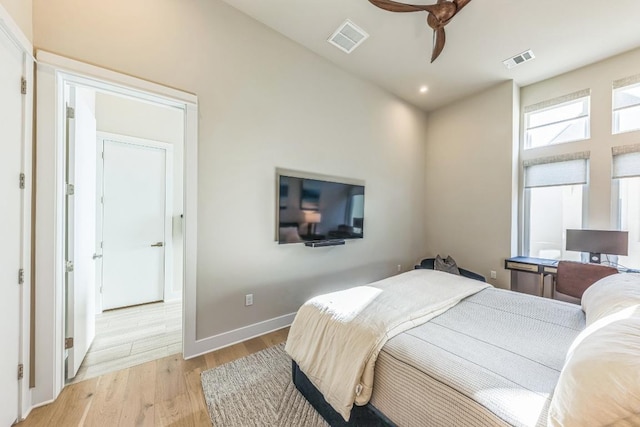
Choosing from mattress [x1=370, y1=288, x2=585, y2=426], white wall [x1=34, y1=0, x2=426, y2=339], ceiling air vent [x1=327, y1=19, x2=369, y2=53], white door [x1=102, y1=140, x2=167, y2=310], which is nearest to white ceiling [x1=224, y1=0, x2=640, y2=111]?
ceiling air vent [x1=327, y1=19, x2=369, y2=53]

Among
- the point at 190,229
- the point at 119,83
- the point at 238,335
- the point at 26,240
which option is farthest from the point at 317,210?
the point at 26,240

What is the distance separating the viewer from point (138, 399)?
176 centimetres

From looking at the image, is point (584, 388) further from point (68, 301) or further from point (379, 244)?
point (379, 244)

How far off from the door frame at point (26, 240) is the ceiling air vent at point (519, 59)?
4.54 meters

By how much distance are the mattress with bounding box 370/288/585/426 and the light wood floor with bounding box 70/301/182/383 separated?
2164mm

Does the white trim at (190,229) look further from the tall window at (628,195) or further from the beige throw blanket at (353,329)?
the tall window at (628,195)

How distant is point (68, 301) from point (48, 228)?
61 cm

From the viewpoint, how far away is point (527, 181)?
3.72m

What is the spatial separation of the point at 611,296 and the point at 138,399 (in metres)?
3.03

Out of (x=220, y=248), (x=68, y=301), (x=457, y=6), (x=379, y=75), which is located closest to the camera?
(x=68, y=301)

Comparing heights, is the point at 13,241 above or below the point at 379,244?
above

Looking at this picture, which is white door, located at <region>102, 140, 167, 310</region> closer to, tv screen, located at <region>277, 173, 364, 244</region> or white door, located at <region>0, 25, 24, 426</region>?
white door, located at <region>0, 25, 24, 426</region>

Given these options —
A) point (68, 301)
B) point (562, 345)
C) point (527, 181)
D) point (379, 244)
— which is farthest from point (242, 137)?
point (527, 181)

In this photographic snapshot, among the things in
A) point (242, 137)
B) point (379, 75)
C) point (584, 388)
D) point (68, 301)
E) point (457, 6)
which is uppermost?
point (379, 75)
